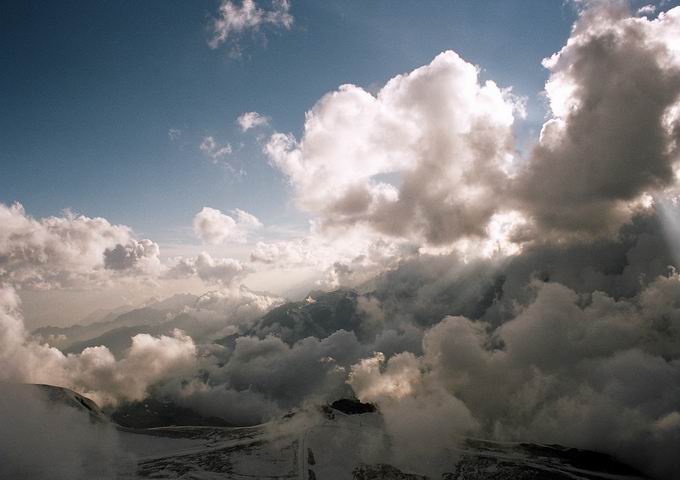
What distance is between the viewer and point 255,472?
17050cm

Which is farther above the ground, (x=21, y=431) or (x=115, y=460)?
(x=21, y=431)

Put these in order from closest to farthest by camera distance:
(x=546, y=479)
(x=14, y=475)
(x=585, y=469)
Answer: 1. (x=14, y=475)
2. (x=546, y=479)
3. (x=585, y=469)

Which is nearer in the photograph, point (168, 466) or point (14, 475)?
point (14, 475)

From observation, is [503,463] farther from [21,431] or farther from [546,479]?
[21,431]

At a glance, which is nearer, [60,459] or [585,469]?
[60,459]

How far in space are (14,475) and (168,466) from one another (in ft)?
200

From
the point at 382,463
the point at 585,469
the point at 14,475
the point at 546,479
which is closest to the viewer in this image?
the point at 14,475

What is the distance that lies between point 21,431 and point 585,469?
997 feet

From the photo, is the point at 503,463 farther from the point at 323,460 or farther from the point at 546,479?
the point at 323,460

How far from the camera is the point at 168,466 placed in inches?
7023

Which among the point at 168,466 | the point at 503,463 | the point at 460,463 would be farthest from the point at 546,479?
the point at 168,466

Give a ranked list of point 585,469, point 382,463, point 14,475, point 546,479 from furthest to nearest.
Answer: point 585,469, point 382,463, point 546,479, point 14,475

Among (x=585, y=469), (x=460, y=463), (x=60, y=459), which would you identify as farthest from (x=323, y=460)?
(x=585, y=469)

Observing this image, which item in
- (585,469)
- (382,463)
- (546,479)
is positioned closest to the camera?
(546,479)
